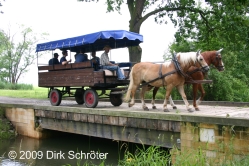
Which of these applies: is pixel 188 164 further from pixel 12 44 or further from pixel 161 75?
pixel 12 44

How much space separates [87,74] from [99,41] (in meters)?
2.05

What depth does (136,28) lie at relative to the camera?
1633 cm

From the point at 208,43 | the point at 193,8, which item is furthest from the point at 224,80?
the point at 193,8

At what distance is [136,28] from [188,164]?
1265 cm

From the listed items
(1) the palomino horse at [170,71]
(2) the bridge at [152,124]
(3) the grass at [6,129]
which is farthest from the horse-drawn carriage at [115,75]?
(3) the grass at [6,129]

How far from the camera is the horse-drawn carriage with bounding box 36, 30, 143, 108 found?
976 cm

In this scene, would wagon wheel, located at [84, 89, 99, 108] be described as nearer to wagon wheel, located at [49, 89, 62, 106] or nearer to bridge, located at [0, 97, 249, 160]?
bridge, located at [0, 97, 249, 160]

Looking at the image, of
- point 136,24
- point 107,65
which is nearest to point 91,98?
point 107,65

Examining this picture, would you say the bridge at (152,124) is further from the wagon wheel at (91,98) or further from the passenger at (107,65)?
the passenger at (107,65)

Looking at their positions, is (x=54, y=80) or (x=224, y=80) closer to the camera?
(x=54, y=80)

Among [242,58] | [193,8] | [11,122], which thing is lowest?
[11,122]

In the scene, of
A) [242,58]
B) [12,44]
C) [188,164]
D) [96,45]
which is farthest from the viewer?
[12,44]

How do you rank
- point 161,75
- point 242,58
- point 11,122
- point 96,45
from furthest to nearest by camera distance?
point 242,58, point 11,122, point 96,45, point 161,75

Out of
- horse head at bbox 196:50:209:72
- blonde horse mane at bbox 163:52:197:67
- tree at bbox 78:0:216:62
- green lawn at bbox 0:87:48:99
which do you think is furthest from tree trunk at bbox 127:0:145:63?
horse head at bbox 196:50:209:72
